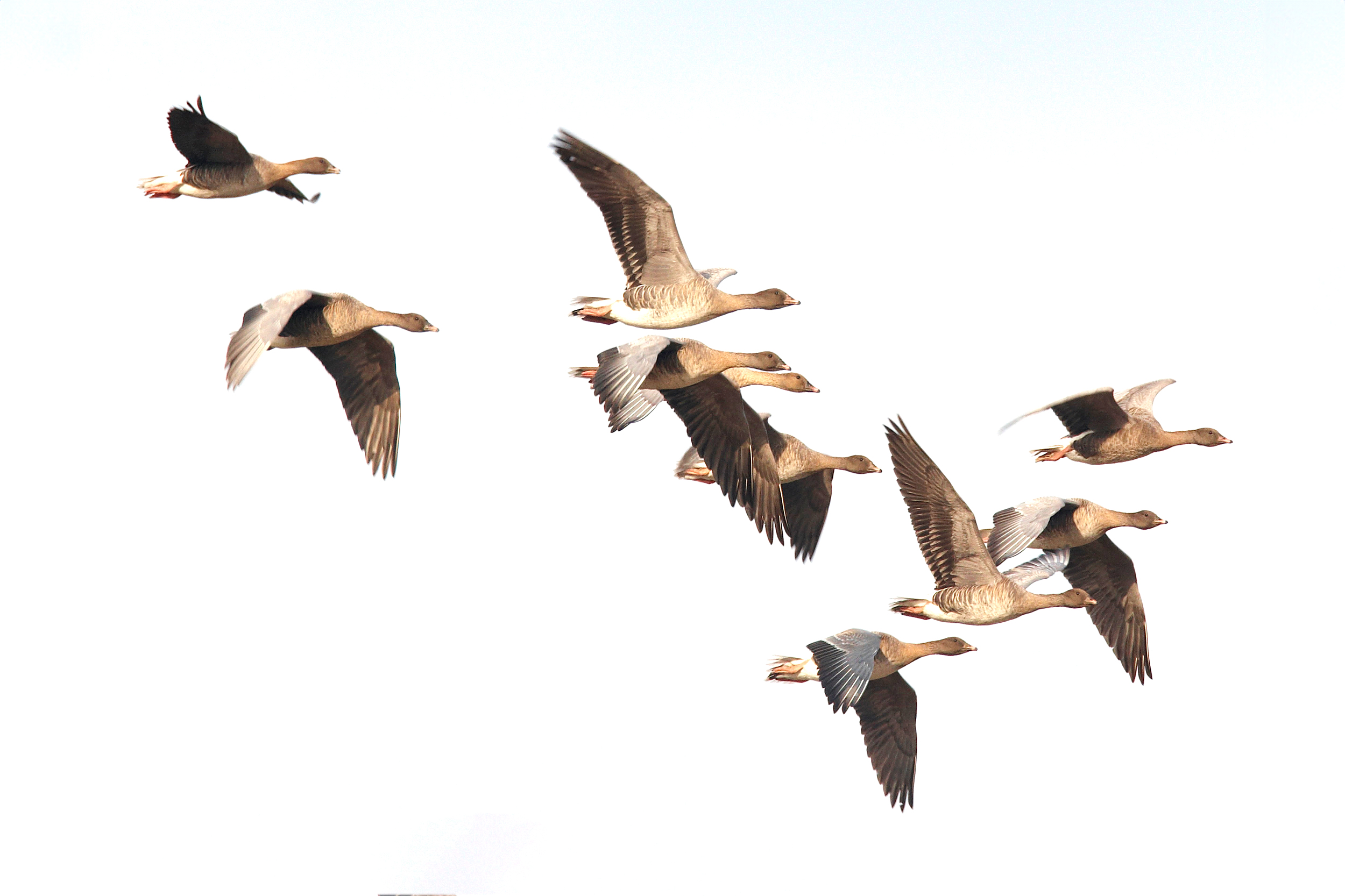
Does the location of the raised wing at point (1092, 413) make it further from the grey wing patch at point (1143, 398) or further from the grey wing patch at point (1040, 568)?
the grey wing patch at point (1040, 568)

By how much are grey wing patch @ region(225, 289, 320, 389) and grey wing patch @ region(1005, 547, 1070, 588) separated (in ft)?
29.6

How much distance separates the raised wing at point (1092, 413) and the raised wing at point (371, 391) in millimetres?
8108

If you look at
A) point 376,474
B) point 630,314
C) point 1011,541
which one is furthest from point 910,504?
point 376,474

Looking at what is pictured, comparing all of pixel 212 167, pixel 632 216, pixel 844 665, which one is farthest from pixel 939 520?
pixel 212 167

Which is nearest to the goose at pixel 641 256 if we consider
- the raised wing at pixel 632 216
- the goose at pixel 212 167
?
the raised wing at pixel 632 216

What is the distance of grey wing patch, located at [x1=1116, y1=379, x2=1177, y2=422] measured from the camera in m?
21.3

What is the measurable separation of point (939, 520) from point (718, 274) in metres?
4.69

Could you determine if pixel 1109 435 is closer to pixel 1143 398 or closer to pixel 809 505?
pixel 1143 398

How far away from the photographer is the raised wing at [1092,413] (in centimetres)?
1975

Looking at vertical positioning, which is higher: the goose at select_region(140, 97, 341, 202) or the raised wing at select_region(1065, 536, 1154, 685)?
the goose at select_region(140, 97, 341, 202)

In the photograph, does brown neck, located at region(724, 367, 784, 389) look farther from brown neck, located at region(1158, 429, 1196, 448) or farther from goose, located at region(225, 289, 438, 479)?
brown neck, located at region(1158, 429, 1196, 448)

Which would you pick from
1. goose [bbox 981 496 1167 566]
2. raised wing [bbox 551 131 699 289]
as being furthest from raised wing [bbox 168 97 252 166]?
goose [bbox 981 496 1167 566]

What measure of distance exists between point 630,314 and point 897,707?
19.9 ft

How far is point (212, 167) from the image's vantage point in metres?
18.1
